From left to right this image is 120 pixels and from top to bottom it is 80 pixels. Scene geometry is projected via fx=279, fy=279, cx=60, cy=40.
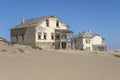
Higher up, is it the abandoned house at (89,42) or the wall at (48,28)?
the wall at (48,28)

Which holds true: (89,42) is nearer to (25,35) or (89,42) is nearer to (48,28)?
(48,28)

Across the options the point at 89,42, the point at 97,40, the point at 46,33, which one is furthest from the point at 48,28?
the point at 97,40

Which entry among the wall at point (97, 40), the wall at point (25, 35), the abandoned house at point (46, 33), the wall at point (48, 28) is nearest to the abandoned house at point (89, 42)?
the wall at point (97, 40)

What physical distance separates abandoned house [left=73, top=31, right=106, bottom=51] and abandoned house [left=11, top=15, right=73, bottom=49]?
1087 cm

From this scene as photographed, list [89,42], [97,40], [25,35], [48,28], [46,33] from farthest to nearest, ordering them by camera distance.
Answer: [97,40], [89,42], [25,35], [48,28], [46,33]

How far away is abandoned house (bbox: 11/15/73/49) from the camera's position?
2120 inches

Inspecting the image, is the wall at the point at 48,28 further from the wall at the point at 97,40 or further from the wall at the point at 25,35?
the wall at the point at 97,40

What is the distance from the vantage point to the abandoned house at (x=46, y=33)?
53844 mm

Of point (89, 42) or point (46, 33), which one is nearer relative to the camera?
point (46, 33)

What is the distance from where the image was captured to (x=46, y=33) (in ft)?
180

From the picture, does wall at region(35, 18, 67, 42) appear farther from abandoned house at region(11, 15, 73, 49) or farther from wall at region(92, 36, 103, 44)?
wall at region(92, 36, 103, 44)

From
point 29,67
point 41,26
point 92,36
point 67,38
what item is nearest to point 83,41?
point 92,36

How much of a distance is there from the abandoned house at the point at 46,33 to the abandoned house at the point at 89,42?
10875mm

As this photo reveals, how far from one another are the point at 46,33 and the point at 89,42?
16628 mm
